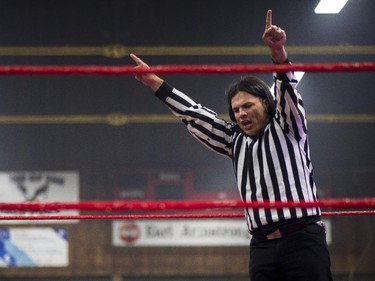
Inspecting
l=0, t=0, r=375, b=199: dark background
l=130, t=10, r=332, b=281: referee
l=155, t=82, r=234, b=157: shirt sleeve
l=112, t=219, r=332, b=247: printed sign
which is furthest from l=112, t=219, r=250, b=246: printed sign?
l=130, t=10, r=332, b=281: referee

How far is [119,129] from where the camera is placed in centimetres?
812

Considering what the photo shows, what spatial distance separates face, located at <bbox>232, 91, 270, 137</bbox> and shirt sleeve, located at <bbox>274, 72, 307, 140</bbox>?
0.24 feet

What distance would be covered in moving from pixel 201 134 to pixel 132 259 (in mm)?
6404

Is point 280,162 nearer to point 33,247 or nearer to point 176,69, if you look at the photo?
point 176,69

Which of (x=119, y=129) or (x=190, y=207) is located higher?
(x=119, y=129)

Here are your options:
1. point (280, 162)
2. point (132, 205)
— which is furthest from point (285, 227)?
point (132, 205)

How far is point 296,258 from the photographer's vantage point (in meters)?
1.76

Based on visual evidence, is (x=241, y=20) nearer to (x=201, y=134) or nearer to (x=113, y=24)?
(x=113, y=24)

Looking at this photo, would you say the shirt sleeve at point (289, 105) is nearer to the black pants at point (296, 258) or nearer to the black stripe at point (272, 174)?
the black stripe at point (272, 174)

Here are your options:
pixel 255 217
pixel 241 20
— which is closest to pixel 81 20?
pixel 241 20

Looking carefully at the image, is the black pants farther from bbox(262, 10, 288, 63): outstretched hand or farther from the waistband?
bbox(262, 10, 288, 63): outstretched hand

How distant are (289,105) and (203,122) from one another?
0.40 m

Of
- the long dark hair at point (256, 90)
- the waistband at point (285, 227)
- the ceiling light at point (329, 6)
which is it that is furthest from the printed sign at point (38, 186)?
the waistband at point (285, 227)

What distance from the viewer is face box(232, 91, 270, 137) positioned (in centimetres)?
189
